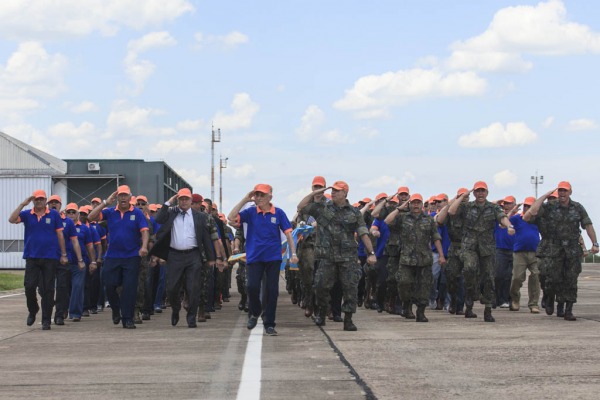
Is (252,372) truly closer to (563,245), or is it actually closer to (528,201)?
(563,245)

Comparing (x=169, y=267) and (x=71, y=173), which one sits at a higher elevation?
(x=71, y=173)

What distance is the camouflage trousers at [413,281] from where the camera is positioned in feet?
54.0

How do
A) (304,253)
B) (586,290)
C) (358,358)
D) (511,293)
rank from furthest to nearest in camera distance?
(586,290)
(511,293)
(304,253)
(358,358)

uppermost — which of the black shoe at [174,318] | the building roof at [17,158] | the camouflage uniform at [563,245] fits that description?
the building roof at [17,158]

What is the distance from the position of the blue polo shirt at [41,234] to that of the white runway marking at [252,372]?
143 inches

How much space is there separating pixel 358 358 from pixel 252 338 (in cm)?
284

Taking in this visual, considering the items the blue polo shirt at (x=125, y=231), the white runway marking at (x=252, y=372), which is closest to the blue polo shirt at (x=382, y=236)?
the blue polo shirt at (x=125, y=231)

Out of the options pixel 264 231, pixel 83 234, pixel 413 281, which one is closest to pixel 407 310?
pixel 413 281

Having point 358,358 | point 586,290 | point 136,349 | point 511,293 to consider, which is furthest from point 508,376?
point 586,290

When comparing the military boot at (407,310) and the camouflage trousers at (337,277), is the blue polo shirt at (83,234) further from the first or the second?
the military boot at (407,310)

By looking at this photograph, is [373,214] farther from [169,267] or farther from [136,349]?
[136,349]

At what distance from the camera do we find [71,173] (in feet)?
219

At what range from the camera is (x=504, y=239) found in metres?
20.8

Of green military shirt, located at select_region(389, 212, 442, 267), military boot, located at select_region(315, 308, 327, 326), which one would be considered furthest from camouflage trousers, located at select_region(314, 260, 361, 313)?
green military shirt, located at select_region(389, 212, 442, 267)
